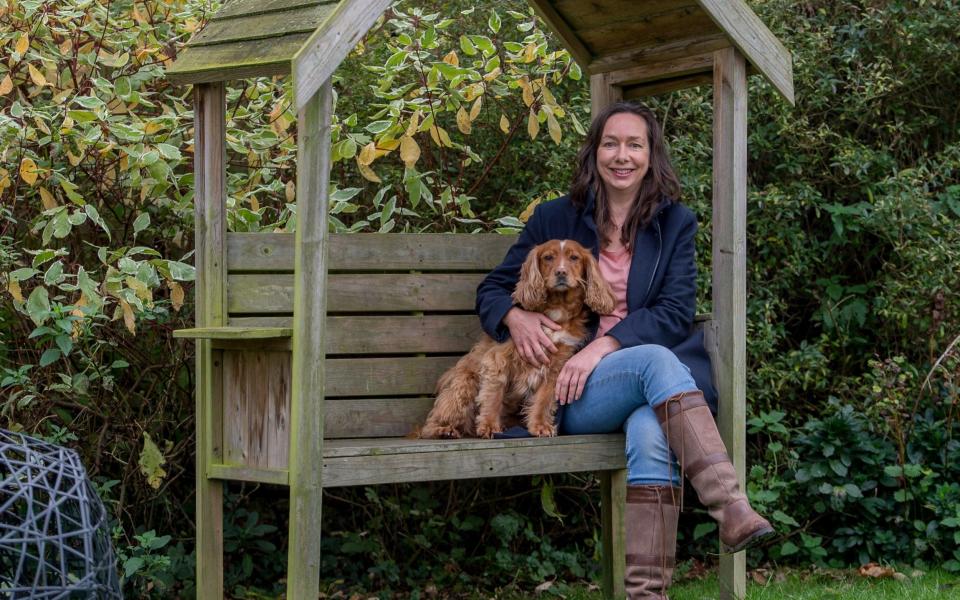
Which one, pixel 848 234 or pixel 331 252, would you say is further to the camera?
pixel 848 234

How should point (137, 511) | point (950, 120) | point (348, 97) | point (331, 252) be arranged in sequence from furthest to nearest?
point (950, 120), point (348, 97), point (137, 511), point (331, 252)

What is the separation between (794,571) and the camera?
16.6 ft

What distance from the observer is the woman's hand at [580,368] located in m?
3.88

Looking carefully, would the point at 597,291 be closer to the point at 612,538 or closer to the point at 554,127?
the point at 554,127

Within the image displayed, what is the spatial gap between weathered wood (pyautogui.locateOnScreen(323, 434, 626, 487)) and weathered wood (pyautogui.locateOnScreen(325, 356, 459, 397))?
52 centimetres

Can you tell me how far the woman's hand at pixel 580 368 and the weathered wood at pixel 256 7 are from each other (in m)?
1.38

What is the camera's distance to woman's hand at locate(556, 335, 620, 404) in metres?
3.88

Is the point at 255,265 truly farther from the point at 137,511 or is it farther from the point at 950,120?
the point at 950,120

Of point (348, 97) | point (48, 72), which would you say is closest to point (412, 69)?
point (348, 97)

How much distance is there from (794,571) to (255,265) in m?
2.64

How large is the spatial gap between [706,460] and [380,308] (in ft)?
4.44

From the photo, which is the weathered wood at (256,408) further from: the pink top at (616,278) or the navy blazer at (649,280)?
the pink top at (616,278)

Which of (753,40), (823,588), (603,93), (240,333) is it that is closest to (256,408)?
(240,333)

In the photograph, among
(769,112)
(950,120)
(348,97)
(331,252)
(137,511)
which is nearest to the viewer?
(331,252)
